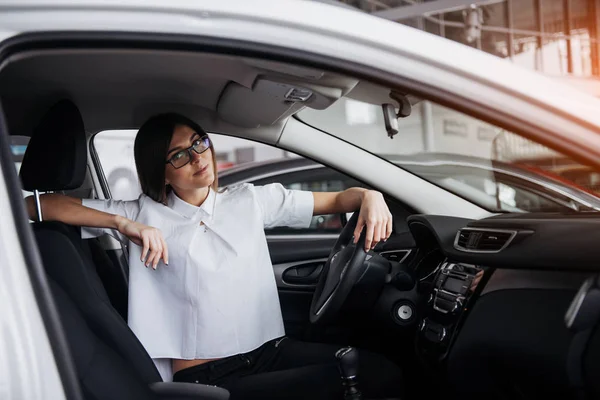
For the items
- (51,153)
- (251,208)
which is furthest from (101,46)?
(251,208)

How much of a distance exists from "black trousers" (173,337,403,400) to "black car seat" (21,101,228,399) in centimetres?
24

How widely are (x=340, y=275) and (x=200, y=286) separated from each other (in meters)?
0.40

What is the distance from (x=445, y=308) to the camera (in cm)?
193

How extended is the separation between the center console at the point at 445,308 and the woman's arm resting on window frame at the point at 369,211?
0.26 metres

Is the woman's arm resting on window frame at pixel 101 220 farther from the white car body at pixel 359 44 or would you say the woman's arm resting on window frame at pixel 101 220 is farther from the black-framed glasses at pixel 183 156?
the white car body at pixel 359 44

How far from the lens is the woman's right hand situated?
176 centimetres

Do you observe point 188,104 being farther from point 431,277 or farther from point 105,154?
point 431,277

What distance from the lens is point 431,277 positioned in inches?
87.4

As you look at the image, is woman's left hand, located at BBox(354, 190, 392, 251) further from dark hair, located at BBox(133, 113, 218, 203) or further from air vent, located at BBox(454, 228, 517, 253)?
dark hair, located at BBox(133, 113, 218, 203)

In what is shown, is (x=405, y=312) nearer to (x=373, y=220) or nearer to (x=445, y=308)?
(x=445, y=308)

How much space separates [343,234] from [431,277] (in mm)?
385

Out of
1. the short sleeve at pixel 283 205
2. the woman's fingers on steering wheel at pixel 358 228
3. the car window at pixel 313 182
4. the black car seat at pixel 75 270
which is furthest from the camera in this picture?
the car window at pixel 313 182

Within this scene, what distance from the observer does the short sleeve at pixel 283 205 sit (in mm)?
2156

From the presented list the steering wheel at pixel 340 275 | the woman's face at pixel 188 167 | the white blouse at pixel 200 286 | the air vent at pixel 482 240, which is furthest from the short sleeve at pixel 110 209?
the air vent at pixel 482 240
